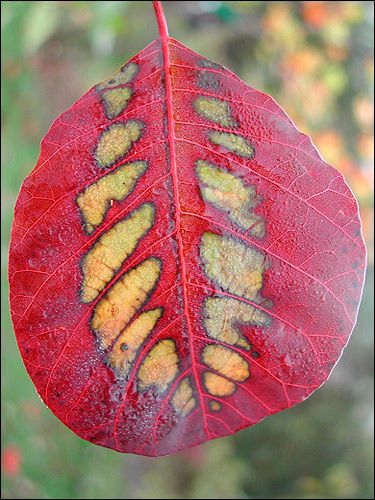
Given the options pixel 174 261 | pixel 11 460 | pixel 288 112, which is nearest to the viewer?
pixel 174 261

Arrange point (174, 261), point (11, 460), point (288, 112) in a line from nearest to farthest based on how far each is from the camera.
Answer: point (174, 261)
point (11, 460)
point (288, 112)

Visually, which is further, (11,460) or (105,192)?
(11,460)

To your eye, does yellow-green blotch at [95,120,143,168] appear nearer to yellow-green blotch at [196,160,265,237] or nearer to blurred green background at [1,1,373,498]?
yellow-green blotch at [196,160,265,237]

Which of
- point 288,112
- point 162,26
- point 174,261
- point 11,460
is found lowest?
point 11,460

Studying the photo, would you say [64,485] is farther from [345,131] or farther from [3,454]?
[345,131]

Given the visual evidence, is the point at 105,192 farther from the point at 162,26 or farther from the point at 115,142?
the point at 162,26

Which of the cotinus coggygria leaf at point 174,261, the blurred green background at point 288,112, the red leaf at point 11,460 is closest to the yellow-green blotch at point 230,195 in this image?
the cotinus coggygria leaf at point 174,261

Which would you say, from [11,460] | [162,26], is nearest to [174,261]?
[162,26]
